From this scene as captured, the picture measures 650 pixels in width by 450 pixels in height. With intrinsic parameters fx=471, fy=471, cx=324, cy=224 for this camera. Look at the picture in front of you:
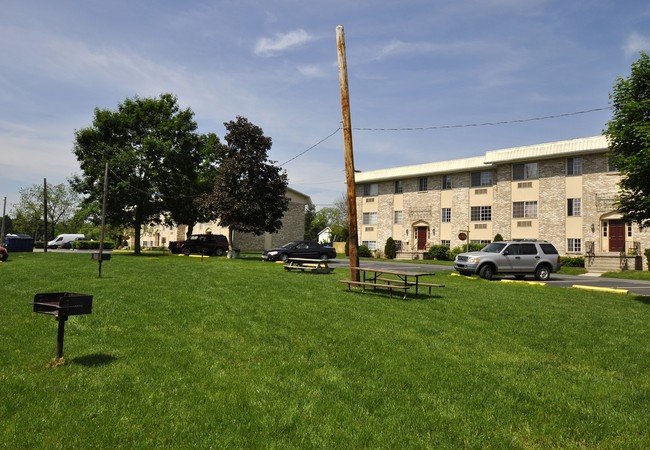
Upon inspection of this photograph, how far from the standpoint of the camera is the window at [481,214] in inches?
1585

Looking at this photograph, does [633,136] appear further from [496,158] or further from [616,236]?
[496,158]

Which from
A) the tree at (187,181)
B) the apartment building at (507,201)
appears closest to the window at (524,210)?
the apartment building at (507,201)

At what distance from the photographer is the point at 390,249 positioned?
148ft

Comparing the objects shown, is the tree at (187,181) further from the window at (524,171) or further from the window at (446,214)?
the window at (524,171)

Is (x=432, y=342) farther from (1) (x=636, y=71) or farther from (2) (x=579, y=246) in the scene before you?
(2) (x=579, y=246)

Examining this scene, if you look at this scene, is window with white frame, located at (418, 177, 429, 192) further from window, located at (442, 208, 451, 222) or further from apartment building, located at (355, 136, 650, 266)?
window, located at (442, 208, 451, 222)

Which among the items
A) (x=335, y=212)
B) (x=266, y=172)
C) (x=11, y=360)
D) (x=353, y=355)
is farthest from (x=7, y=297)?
(x=335, y=212)

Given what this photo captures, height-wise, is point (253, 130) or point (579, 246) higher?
point (253, 130)

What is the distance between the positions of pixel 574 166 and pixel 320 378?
1405 inches

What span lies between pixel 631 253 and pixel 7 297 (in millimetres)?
34678

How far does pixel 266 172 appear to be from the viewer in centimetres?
3425

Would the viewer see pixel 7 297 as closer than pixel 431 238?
Yes

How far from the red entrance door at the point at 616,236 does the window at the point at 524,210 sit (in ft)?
18.0

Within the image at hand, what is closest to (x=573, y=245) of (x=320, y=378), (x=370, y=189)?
(x=370, y=189)
